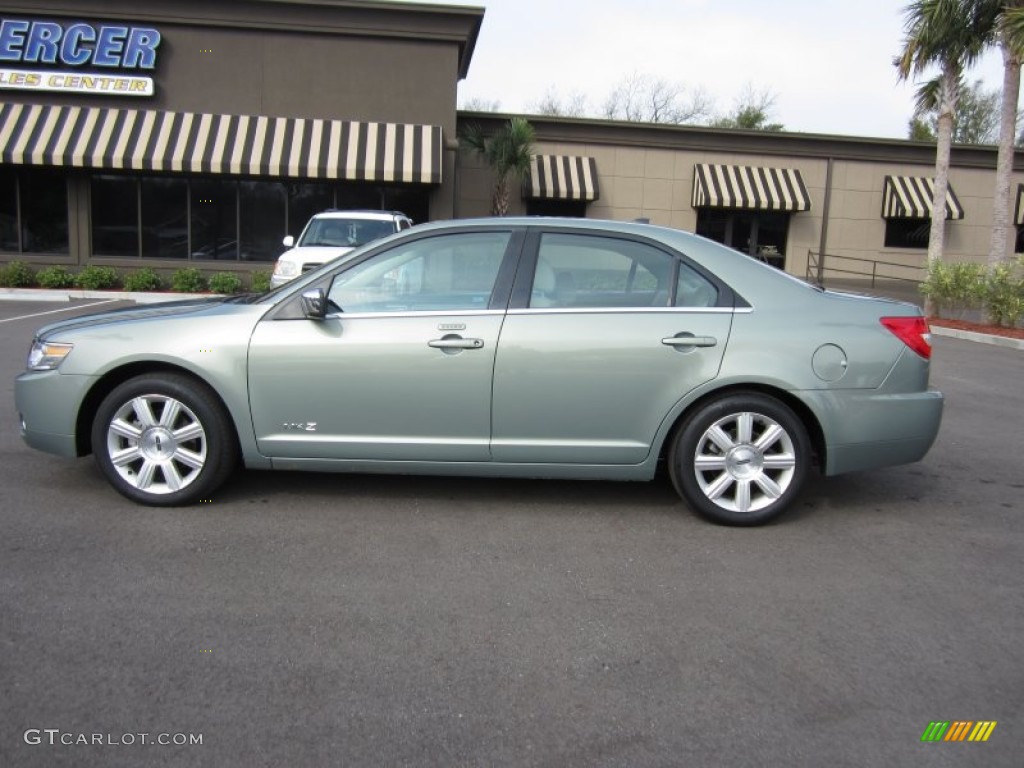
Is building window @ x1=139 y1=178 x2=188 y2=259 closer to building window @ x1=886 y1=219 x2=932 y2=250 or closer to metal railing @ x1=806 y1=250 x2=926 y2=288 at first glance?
metal railing @ x1=806 y1=250 x2=926 y2=288

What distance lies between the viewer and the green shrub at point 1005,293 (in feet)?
47.9

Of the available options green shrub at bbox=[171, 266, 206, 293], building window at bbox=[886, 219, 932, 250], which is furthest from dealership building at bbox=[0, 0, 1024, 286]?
building window at bbox=[886, 219, 932, 250]

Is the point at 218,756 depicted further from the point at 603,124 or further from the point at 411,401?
the point at 603,124

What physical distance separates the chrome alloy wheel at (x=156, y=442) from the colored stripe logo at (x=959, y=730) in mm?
3694

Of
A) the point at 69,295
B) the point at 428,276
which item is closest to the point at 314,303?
the point at 428,276

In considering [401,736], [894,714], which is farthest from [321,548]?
[894,714]

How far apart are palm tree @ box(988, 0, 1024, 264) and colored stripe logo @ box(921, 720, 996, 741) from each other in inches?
645

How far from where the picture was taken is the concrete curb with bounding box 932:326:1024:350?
13180 millimetres

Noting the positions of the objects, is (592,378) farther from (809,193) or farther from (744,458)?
(809,193)

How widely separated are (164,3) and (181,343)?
726 inches

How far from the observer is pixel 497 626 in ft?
11.0

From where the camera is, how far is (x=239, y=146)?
19.1 metres

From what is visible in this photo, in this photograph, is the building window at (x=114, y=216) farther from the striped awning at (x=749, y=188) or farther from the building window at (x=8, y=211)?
the striped awning at (x=749, y=188)

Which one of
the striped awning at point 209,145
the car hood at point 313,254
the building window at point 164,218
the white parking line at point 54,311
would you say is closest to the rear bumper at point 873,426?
the car hood at point 313,254
